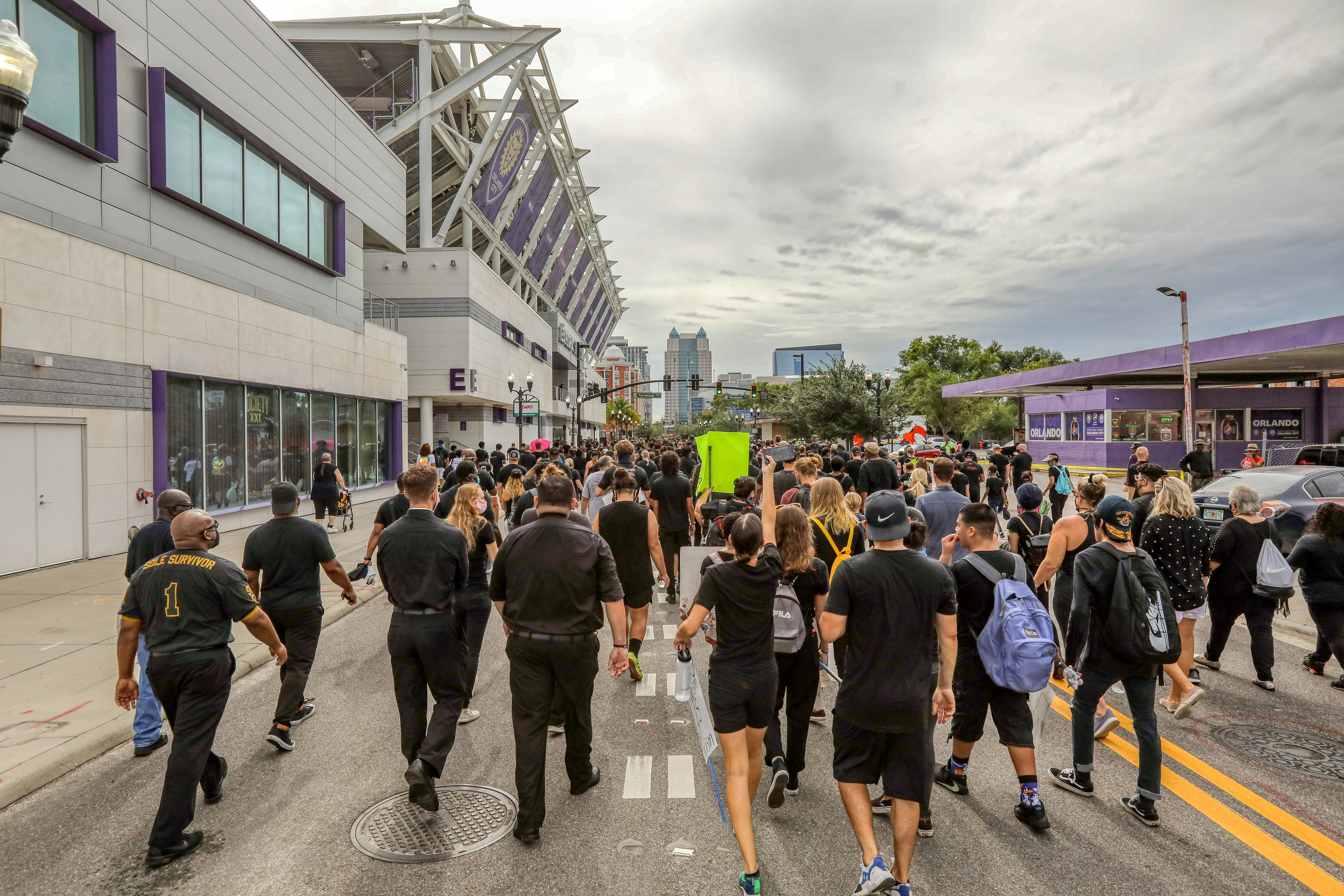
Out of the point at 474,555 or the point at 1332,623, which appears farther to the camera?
the point at 1332,623

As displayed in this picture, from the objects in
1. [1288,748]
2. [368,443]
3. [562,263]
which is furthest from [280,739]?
[562,263]

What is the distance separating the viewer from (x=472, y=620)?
5352 mm

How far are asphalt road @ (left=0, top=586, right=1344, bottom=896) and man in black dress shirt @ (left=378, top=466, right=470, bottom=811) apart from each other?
1.66 ft

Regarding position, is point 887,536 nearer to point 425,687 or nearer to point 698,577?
point 698,577

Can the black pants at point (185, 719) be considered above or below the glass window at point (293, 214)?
below

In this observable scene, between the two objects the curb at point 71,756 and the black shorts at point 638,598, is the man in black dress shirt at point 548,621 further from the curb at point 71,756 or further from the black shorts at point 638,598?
the black shorts at point 638,598

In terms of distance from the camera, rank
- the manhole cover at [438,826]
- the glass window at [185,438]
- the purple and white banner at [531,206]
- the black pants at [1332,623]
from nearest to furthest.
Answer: the manhole cover at [438,826]
the black pants at [1332,623]
the glass window at [185,438]
the purple and white banner at [531,206]

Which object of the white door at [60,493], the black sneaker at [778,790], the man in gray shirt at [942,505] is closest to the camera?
the black sneaker at [778,790]

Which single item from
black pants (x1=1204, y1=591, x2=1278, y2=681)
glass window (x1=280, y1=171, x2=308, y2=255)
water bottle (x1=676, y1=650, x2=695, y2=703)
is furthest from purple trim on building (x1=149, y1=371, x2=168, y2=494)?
black pants (x1=1204, y1=591, x2=1278, y2=681)

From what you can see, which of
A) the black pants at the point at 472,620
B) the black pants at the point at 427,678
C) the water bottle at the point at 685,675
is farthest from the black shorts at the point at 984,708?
the black pants at the point at 472,620

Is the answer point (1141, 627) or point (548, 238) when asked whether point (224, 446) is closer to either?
point (1141, 627)

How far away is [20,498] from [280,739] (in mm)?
8839

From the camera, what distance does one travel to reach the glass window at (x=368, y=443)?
2261 cm

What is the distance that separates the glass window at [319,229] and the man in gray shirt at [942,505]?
60.6 ft
